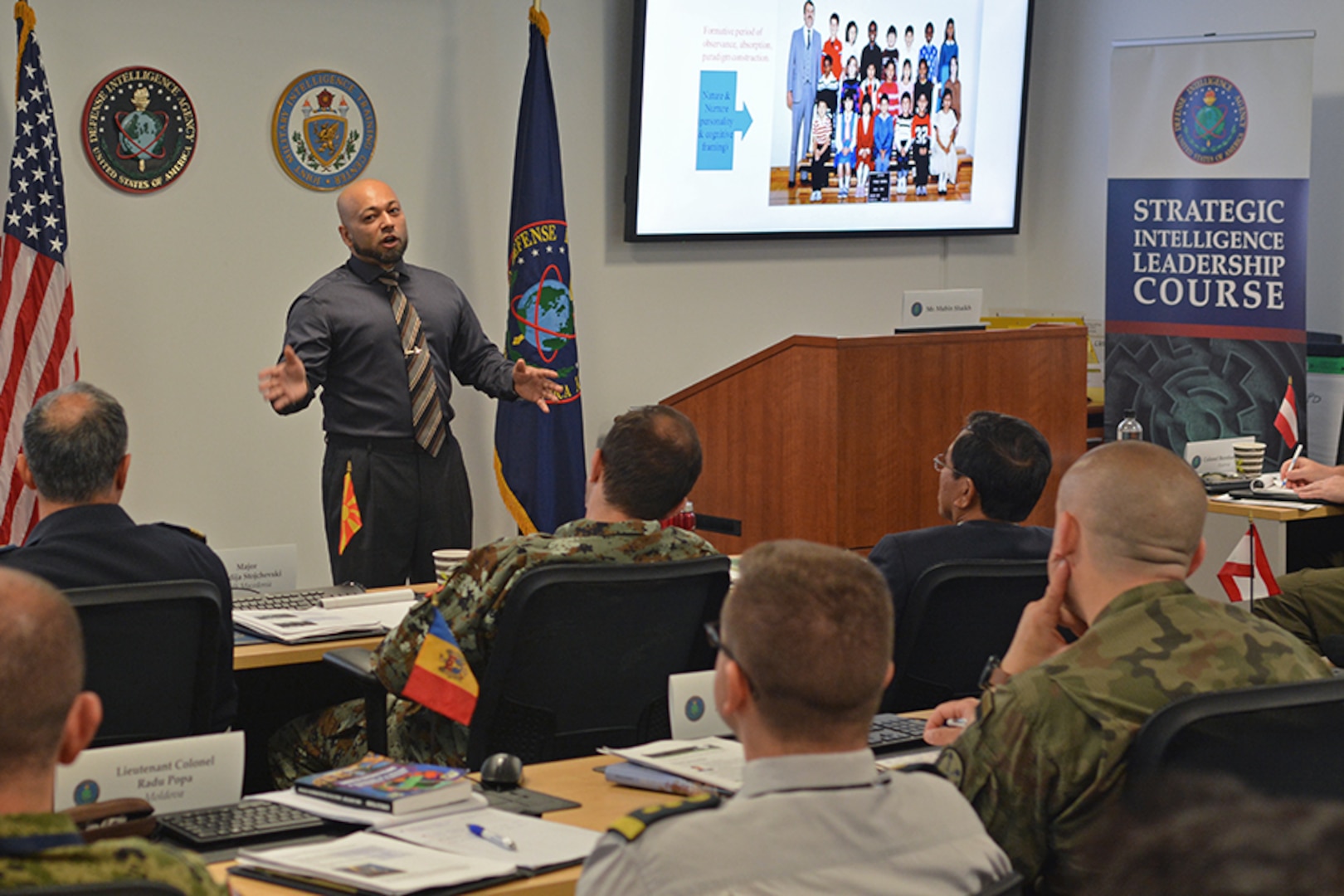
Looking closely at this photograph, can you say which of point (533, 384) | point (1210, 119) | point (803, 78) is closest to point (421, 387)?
point (533, 384)

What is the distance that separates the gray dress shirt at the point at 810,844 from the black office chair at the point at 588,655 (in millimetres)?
1222

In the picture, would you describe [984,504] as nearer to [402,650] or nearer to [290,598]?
[402,650]

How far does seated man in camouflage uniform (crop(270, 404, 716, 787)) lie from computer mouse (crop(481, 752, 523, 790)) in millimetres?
501

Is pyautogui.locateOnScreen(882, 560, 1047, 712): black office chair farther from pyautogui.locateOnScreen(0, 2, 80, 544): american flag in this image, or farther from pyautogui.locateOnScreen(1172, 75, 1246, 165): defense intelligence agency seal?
pyautogui.locateOnScreen(1172, 75, 1246, 165): defense intelligence agency seal

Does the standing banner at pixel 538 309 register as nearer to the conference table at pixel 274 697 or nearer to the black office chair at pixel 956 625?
the conference table at pixel 274 697

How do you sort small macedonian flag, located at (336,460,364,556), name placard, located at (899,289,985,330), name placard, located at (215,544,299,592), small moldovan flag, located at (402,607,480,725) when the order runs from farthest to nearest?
1. name placard, located at (899,289,985,330)
2. small macedonian flag, located at (336,460,364,556)
3. name placard, located at (215,544,299,592)
4. small moldovan flag, located at (402,607,480,725)

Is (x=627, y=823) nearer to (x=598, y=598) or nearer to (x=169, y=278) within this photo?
(x=598, y=598)

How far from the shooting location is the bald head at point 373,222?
5.10 metres

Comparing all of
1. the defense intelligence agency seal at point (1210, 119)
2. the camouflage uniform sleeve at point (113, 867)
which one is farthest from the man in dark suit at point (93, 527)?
the defense intelligence agency seal at point (1210, 119)

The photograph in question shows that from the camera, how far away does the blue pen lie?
76.6 inches

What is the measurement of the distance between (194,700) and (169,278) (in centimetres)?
337

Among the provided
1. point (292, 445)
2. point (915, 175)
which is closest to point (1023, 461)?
point (292, 445)

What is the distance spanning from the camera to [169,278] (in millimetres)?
5723

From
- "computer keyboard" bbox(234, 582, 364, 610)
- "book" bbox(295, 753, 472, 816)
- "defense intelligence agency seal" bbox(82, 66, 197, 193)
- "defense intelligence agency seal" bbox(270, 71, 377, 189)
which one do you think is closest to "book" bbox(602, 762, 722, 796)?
"book" bbox(295, 753, 472, 816)
